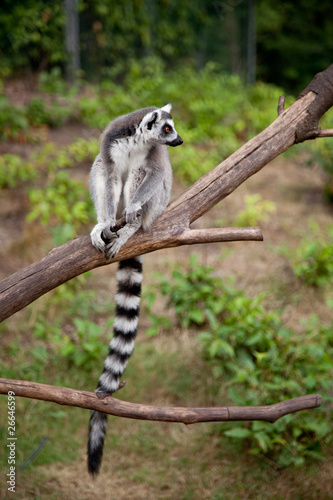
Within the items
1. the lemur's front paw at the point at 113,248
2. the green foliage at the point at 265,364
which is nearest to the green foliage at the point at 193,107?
the green foliage at the point at 265,364

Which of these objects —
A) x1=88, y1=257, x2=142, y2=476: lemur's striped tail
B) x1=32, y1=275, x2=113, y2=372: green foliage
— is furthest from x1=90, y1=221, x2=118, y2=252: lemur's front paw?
x1=32, y1=275, x2=113, y2=372: green foliage

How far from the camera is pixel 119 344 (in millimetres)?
3131

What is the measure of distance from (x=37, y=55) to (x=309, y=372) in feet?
24.8

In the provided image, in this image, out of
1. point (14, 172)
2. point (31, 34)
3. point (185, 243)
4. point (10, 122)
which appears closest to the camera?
point (185, 243)

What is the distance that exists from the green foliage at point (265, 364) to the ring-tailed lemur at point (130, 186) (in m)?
1.17

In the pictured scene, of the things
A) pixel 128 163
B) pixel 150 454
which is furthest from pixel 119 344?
pixel 150 454

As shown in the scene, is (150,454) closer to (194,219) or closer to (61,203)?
(194,219)

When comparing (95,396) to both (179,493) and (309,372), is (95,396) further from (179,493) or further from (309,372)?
(309,372)

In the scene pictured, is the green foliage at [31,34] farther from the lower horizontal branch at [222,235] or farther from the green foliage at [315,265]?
the lower horizontal branch at [222,235]

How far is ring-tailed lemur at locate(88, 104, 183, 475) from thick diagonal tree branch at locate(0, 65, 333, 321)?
0.17 metres

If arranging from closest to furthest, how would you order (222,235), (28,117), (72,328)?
(222,235), (72,328), (28,117)

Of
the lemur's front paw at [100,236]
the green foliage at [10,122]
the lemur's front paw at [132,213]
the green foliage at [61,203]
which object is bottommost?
the lemur's front paw at [100,236]

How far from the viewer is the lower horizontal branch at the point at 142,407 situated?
276 cm

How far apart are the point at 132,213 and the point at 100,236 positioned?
27 cm
